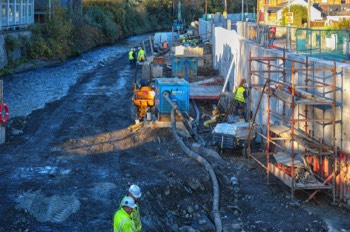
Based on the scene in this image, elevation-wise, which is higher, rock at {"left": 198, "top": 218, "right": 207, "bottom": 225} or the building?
the building

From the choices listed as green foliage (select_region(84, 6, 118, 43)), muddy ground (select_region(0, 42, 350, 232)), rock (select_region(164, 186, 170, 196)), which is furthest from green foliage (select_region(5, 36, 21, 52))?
rock (select_region(164, 186, 170, 196))

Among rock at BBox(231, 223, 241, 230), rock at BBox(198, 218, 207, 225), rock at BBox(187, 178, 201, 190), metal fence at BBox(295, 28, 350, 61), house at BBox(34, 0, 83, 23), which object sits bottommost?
rock at BBox(231, 223, 241, 230)

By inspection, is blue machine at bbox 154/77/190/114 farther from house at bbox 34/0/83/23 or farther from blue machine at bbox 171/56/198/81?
house at bbox 34/0/83/23

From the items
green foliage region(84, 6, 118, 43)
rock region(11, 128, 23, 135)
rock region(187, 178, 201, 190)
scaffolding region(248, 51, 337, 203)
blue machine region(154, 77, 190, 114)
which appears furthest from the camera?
green foliage region(84, 6, 118, 43)

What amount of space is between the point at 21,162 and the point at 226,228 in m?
6.87

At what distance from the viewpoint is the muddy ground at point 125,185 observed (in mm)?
12953

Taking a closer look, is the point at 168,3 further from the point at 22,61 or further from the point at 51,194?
the point at 51,194

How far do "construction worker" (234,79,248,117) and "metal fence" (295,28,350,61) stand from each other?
3.50 m

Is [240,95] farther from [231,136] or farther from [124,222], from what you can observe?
[124,222]

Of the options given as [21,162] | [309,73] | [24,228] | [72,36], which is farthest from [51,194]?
[72,36]

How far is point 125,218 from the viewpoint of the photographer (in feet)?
26.9

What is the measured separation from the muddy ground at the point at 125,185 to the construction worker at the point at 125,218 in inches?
156

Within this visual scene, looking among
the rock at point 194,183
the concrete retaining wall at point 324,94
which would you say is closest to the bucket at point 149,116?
the concrete retaining wall at point 324,94

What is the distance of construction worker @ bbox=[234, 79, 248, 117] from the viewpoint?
73.5 feet
